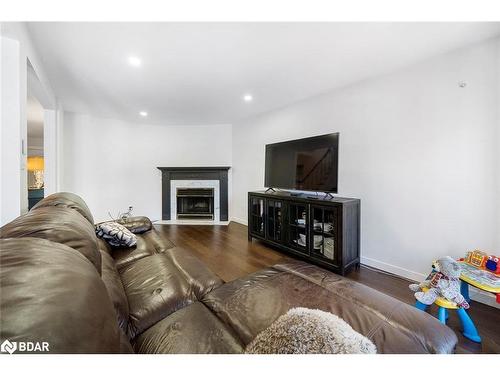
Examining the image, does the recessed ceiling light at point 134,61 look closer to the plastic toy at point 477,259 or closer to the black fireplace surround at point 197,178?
the black fireplace surround at point 197,178

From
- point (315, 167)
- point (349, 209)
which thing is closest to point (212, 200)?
point (315, 167)

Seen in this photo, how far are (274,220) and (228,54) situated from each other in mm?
2136

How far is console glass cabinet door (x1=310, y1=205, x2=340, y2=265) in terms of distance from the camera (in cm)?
Answer: 224

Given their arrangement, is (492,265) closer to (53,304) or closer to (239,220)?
(53,304)

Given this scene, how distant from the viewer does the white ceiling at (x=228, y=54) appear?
1652 millimetres

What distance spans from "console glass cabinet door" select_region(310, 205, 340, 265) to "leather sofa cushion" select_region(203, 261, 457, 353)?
43.9 inches

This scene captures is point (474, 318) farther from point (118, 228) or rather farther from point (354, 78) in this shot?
point (118, 228)

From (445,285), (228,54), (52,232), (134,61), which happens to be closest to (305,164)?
(228,54)

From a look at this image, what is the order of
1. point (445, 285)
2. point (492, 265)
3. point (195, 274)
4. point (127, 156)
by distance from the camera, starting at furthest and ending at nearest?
point (127, 156) < point (492, 265) < point (445, 285) < point (195, 274)

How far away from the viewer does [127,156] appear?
4.61m

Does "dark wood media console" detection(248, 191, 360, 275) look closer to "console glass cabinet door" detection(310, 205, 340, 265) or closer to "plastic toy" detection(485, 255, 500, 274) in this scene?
"console glass cabinet door" detection(310, 205, 340, 265)

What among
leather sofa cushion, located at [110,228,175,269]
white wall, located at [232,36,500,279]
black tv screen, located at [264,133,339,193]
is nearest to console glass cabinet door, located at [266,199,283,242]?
black tv screen, located at [264,133,339,193]

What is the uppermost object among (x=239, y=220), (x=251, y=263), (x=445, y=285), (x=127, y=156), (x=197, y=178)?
(x=127, y=156)
